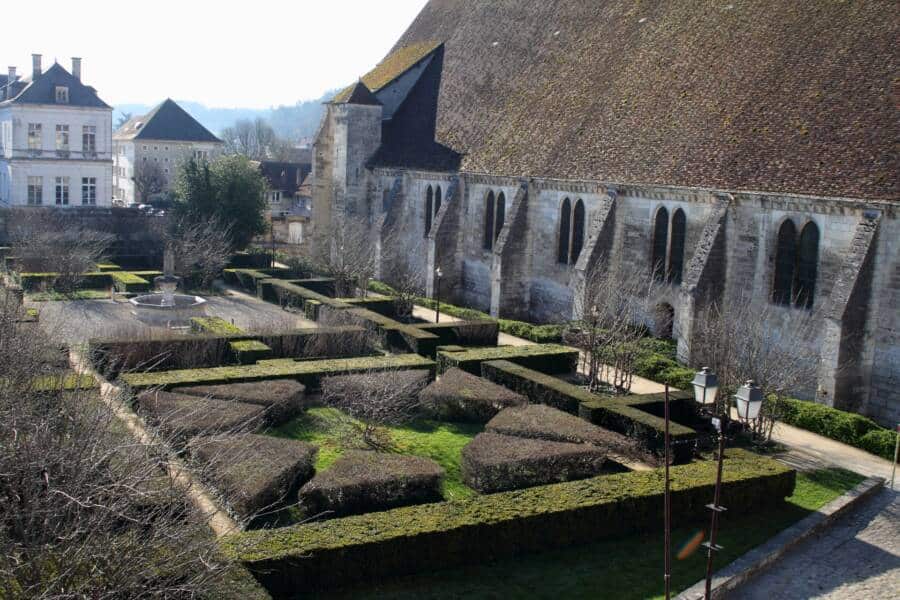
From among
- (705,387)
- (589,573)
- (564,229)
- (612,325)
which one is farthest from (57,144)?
(705,387)

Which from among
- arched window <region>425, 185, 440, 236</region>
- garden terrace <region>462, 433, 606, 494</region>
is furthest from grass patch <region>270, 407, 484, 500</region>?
arched window <region>425, 185, 440, 236</region>

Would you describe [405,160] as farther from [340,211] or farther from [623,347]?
[623,347]

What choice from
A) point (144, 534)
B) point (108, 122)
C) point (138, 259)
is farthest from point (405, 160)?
point (144, 534)

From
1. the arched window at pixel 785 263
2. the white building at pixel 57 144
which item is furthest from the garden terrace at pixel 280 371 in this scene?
the white building at pixel 57 144

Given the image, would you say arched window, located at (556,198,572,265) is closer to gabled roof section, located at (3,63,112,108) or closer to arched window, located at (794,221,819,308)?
arched window, located at (794,221,819,308)

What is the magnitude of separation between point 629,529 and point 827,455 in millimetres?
7242

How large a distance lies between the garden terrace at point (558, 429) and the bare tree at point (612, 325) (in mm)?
4704

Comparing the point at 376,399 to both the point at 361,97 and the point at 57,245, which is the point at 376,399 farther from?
the point at 57,245

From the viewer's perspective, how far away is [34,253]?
41.8 meters

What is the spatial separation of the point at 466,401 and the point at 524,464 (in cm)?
475

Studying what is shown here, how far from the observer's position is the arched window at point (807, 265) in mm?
24981

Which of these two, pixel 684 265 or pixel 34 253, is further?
pixel 34 253

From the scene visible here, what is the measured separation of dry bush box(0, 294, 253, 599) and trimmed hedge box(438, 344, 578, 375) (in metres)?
13.8

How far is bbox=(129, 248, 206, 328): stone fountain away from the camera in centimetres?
3503
